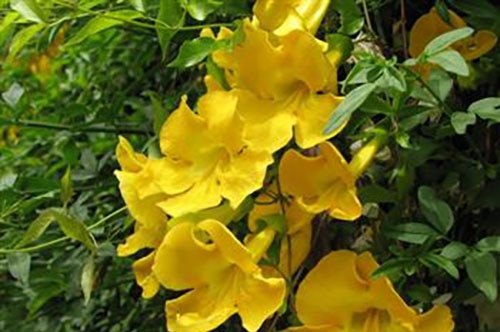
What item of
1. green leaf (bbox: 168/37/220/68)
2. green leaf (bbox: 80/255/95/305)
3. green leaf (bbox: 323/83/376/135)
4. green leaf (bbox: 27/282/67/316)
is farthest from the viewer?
green leaf (bbox: 27/282/67/316)

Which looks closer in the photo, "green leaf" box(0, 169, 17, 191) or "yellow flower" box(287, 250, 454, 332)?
"yellow flower" box(287, 250, 454, 332)

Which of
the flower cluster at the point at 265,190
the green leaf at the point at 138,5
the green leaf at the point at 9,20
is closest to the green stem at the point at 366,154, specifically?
the flower cluster at the point at 265,190

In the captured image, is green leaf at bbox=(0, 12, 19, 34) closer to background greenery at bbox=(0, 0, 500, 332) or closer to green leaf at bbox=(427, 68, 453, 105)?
background greenery at bbox=(0, 0, 500, 332)

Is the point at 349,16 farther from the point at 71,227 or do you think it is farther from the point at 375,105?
the point at 71,227

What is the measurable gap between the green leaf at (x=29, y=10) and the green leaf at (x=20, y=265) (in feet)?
0.74

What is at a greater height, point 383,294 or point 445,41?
point 445,41

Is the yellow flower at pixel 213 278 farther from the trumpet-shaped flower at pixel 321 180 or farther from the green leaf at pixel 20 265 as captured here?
the green leaf at pixel 20 265

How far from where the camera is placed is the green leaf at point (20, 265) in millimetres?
875

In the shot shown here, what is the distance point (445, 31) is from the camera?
79 cm

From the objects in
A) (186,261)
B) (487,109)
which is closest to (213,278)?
(186,261)

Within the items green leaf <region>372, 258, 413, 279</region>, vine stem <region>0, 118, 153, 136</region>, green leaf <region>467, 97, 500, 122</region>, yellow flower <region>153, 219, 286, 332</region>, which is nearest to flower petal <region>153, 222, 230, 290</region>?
yellow flower <region>153, 219, 286, 332</region>

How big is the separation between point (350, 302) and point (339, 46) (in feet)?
0.60

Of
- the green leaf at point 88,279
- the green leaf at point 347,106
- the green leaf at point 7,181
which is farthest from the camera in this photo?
→ the green leaf at point 7,181

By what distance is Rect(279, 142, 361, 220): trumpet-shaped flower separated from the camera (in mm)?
662
